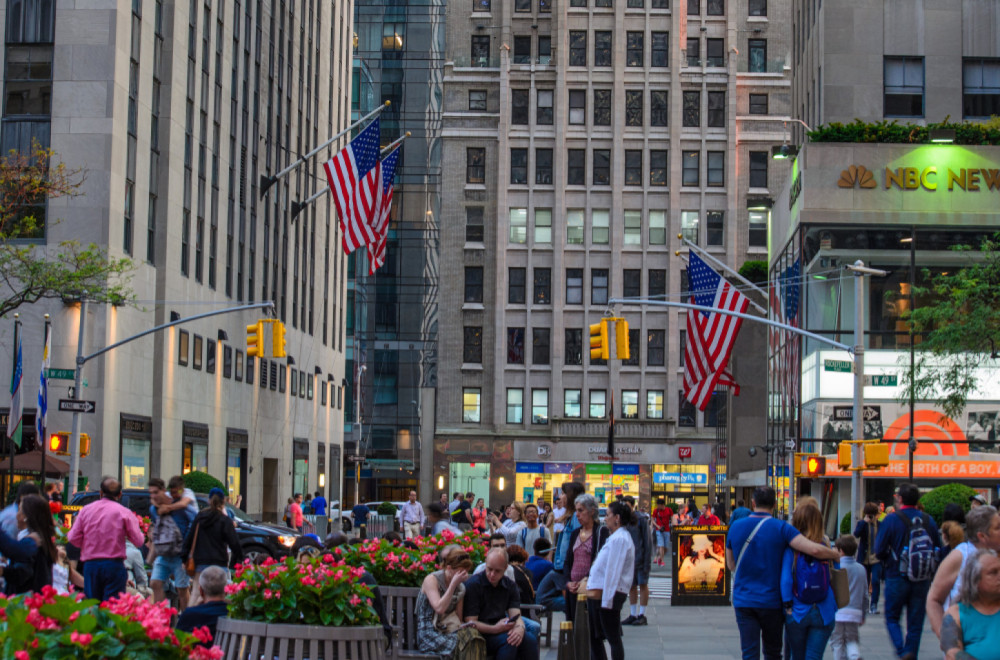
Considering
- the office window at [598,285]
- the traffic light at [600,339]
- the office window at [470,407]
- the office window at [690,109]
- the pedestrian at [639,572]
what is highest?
the office window at [690,109]

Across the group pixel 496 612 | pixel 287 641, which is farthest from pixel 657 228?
pixel 287 641

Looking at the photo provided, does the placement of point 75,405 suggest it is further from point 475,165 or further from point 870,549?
point 475,165

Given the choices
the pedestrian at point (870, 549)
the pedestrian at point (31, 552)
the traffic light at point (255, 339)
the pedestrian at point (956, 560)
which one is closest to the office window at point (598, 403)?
the traffic light at point (255, 339)

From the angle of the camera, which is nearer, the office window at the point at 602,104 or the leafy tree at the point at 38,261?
the leafy tree at the point at 38,261

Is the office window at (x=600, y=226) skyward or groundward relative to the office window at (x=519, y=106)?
groundward

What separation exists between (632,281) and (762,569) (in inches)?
2479

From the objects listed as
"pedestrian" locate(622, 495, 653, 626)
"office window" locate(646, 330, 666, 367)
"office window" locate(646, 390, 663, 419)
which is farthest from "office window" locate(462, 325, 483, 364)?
"pedestrian" locate(622, 495, 653, 626)

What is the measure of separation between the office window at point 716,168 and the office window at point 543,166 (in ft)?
28.5

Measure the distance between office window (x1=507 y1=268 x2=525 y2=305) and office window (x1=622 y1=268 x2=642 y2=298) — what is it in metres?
5.51

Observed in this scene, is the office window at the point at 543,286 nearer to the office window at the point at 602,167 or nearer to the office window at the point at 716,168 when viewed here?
the office window at the point at 602,167

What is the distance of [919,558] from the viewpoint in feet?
47.7

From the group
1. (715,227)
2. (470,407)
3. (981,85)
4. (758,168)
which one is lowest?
(470,407)

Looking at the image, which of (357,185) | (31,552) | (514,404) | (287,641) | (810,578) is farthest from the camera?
(514,404)

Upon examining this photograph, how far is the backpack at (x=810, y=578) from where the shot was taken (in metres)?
11.1
